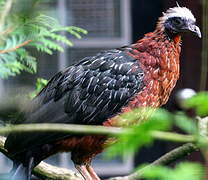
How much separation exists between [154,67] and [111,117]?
0.46m

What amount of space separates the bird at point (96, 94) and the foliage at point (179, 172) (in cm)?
268

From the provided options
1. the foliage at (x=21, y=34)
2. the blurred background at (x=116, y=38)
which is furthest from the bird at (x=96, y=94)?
the blurred background at (x=116, y=38)

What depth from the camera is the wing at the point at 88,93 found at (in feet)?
12.8

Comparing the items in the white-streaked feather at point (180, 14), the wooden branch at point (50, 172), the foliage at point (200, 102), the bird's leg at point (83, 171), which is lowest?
the bird's leg at point (83, 171)

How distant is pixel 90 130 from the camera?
1.13 metres

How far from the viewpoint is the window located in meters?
8.46

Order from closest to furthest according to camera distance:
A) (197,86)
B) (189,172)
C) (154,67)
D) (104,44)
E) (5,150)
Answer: (189,172) < (5,150) < (154,67) < (197,86) < (104,44)

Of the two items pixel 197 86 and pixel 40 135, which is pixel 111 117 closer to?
pixel 40 135

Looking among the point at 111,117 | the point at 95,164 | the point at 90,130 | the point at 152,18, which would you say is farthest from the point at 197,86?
the point at 90,130

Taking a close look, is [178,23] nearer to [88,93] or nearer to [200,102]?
[88,93]

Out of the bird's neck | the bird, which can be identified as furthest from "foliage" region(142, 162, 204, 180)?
the bird's neck

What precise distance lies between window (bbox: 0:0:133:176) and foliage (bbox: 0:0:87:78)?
3.94 meters

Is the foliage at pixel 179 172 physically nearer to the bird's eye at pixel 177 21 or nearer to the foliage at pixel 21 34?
the foliage at pixel 21 34

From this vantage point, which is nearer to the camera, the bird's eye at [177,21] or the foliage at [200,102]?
the foliage at [200,102]
